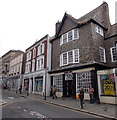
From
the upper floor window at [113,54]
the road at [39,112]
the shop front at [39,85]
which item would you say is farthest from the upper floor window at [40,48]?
the road at [39,112]

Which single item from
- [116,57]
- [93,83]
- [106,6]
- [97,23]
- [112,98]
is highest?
[106,6]

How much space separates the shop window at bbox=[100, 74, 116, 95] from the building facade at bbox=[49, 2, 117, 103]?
25.4 inches

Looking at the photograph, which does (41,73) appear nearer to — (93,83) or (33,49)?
(33,49)

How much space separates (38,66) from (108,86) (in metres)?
14.9

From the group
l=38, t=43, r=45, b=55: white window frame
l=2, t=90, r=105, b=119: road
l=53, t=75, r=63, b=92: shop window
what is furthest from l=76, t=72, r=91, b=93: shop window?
l=38, t=43, r=45, b=55: white window frame

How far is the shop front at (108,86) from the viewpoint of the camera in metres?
12.8

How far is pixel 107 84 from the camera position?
13.6 m

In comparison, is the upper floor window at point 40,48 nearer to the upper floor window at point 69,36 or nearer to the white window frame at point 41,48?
the white window frame at point 41,48

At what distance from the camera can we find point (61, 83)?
19.2 metres

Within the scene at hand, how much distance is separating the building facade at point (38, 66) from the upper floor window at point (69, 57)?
11.2ft

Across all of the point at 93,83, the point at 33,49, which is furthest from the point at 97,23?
the point at 33,49

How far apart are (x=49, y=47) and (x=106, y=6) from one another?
451 inches

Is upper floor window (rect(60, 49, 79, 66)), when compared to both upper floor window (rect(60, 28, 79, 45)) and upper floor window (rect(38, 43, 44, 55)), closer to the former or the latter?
upper floor window (rect(60, 28, 79, 45))

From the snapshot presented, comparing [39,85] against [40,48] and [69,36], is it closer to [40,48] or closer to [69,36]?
[40,48]
